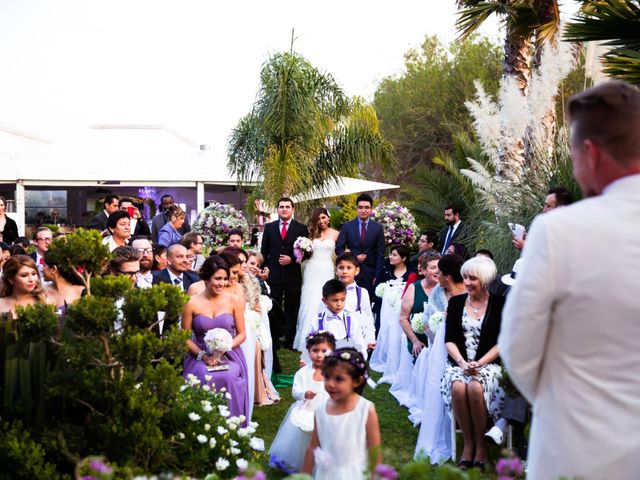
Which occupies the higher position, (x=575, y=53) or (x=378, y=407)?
(x=575, y=53)

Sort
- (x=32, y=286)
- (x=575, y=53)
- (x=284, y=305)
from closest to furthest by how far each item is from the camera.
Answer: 1. (x=32, y=286)
2. (x=575, y=53)
3. (x=284, y=305)

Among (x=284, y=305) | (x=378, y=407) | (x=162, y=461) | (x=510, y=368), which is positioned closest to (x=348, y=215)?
(x=284, y=305)

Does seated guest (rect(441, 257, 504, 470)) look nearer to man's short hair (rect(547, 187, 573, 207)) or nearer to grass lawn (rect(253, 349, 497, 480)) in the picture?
grass lawn (rect(253, 349, 497, 480))

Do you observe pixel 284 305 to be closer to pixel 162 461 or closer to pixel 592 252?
pixel 162 461

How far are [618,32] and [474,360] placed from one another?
4.43m

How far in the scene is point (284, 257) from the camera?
45.5 ft

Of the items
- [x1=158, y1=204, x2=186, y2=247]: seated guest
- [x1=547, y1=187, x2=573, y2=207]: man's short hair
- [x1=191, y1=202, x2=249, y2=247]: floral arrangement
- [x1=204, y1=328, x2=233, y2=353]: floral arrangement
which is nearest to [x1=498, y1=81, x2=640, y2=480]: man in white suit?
[x1=204, y1=328, x2=233, y2=353]: floral arrangement

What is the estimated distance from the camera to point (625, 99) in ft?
9.13

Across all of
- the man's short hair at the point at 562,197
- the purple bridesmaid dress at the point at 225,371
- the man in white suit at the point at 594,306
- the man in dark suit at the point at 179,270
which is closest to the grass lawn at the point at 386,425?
the purple bridesmaid dress at the point at 225,371

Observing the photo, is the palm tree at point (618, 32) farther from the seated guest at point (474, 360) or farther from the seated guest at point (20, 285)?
the seated guest at point (20, 285)

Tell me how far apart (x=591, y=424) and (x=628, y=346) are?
0.28 meters

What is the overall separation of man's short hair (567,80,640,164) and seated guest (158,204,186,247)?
33.9 ft

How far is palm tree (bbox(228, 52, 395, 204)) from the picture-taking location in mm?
21734

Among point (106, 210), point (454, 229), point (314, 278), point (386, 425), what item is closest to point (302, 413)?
point (386, 425)
